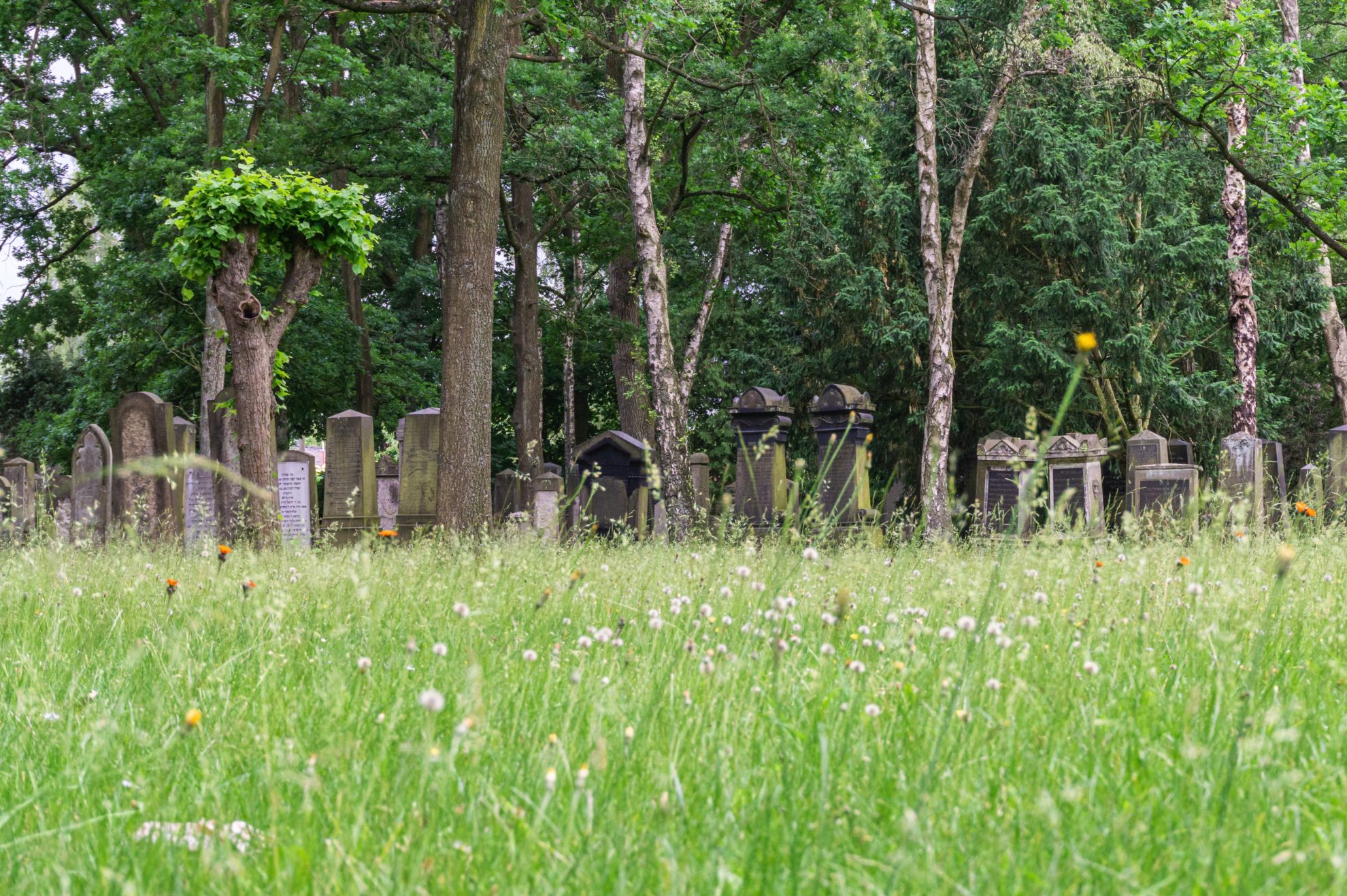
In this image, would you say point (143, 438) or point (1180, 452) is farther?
point (1180, 452)

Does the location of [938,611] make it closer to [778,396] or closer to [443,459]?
[443,459]

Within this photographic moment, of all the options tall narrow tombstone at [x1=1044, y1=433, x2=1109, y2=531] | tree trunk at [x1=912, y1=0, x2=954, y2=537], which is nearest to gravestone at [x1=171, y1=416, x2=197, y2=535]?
tree trunk at [x1=912, y1=0, x2=954, y2=537]

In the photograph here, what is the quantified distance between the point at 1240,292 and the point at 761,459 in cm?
855

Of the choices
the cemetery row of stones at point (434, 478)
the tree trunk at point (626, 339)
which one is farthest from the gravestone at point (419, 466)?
the tree trunk at point (626, 339)

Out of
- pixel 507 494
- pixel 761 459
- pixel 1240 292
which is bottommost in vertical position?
pixel 507 494

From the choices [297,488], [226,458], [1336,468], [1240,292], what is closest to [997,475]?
[1336,468]

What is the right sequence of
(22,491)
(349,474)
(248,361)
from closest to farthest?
(248,361)
(349,474)
(22,491)

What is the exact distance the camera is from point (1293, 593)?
4.86 metres

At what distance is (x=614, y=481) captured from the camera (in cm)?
1509

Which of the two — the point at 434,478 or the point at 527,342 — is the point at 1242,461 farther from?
the point at 527,342

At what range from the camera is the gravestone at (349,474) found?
12.9 metres

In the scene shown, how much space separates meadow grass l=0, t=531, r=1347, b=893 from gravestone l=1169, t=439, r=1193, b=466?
568 inches

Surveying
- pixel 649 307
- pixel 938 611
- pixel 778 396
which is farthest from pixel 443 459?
pixel 938 611

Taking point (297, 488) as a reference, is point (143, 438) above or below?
above
